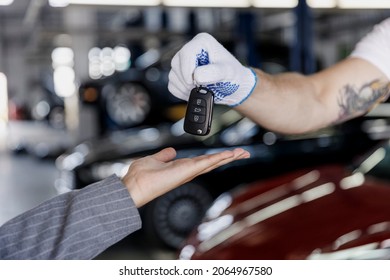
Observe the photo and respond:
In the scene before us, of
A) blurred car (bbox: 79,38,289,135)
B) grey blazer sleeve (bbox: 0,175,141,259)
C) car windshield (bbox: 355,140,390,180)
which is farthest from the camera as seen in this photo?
blurred car (bbox: 79,38,289,135)

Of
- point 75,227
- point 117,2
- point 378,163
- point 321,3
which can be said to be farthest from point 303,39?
point 75,227

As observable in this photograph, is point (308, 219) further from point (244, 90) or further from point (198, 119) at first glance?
point (198, 119)

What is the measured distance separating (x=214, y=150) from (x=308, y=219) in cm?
160

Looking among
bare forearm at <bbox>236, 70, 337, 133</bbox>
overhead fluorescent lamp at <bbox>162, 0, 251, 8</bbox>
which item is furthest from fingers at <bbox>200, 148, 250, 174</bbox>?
overhead fluorescent lamp at <bbox>162, 0, 251, 8</bbox>

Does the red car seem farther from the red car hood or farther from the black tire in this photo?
the black tire

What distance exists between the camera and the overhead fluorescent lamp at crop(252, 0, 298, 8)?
13.2ft

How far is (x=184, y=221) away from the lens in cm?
351

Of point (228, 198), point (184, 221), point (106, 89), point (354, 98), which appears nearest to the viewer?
point (354, 98)

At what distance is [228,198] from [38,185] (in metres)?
3.78

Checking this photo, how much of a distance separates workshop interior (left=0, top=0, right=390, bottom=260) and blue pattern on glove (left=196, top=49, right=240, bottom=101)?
23.5 inches

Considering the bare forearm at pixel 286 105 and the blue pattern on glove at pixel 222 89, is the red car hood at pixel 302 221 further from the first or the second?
the blue pattern on glove at pixel 222 89
